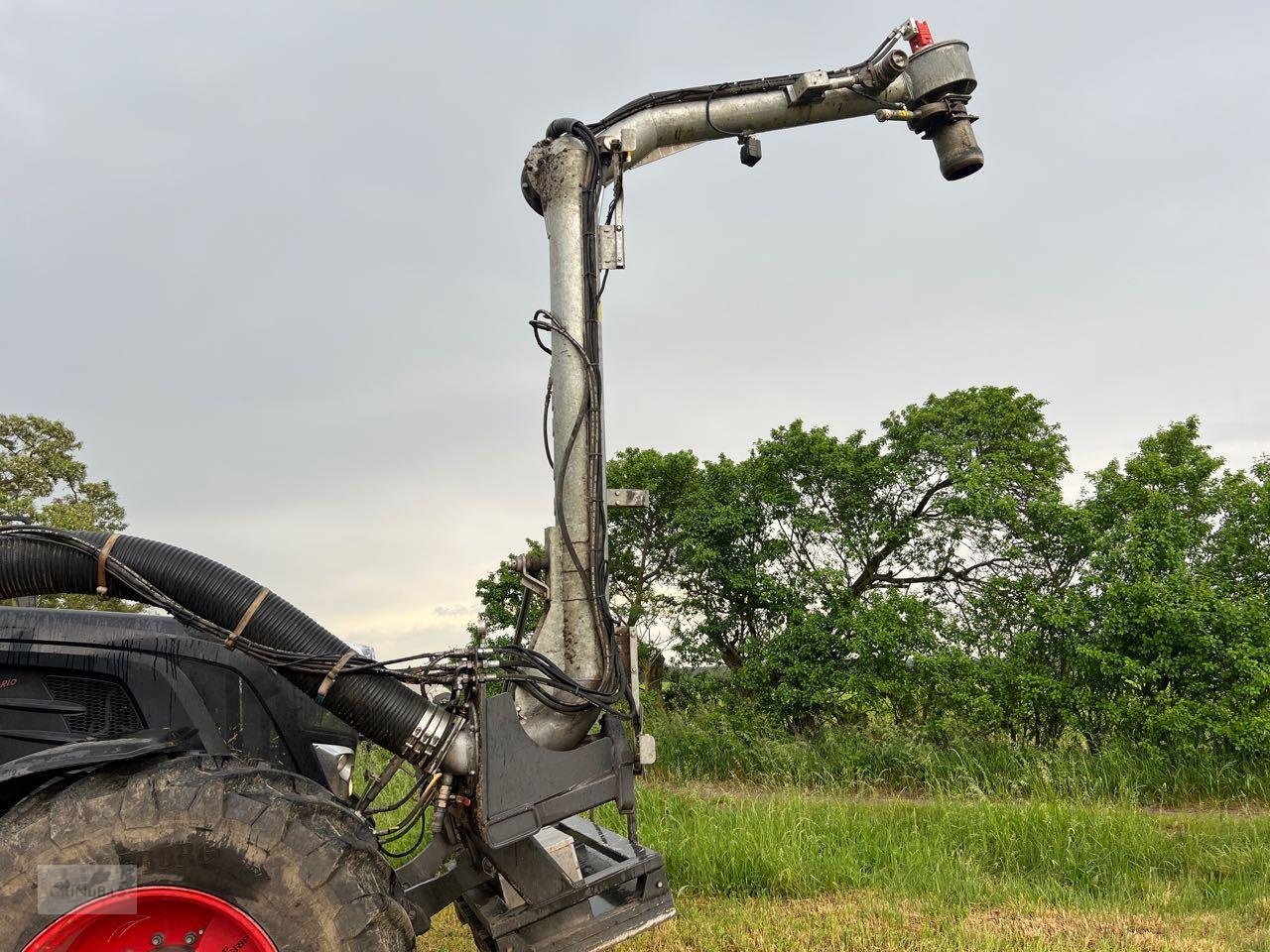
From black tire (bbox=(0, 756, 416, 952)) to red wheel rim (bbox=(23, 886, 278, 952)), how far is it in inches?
1.4

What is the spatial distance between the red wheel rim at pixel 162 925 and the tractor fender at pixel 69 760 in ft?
1.40

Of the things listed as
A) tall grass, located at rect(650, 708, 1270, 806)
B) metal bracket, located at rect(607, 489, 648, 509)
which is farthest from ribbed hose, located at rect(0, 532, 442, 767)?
tall grass, located at rect(650, 708, 1270, 806)

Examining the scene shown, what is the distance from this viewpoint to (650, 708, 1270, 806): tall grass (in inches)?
348

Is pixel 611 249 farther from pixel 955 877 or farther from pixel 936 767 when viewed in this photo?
pixel 936 767

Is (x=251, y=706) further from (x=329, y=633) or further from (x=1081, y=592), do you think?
(x=1081, y=592)

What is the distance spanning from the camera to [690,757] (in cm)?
1140

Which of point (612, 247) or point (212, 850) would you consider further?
point (612, 247)

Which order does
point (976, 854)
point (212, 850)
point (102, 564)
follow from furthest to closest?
point (976, 854)
point (102, 564)
point (212, 850)

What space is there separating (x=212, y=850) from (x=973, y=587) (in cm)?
975

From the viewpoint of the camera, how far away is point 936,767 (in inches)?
383

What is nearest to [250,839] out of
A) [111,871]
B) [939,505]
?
Answer: [111,871]

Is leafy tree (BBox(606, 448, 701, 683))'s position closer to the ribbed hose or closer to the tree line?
the tree line

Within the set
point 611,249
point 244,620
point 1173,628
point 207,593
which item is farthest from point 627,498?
point 1173,628

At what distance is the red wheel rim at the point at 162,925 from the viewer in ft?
9.93
